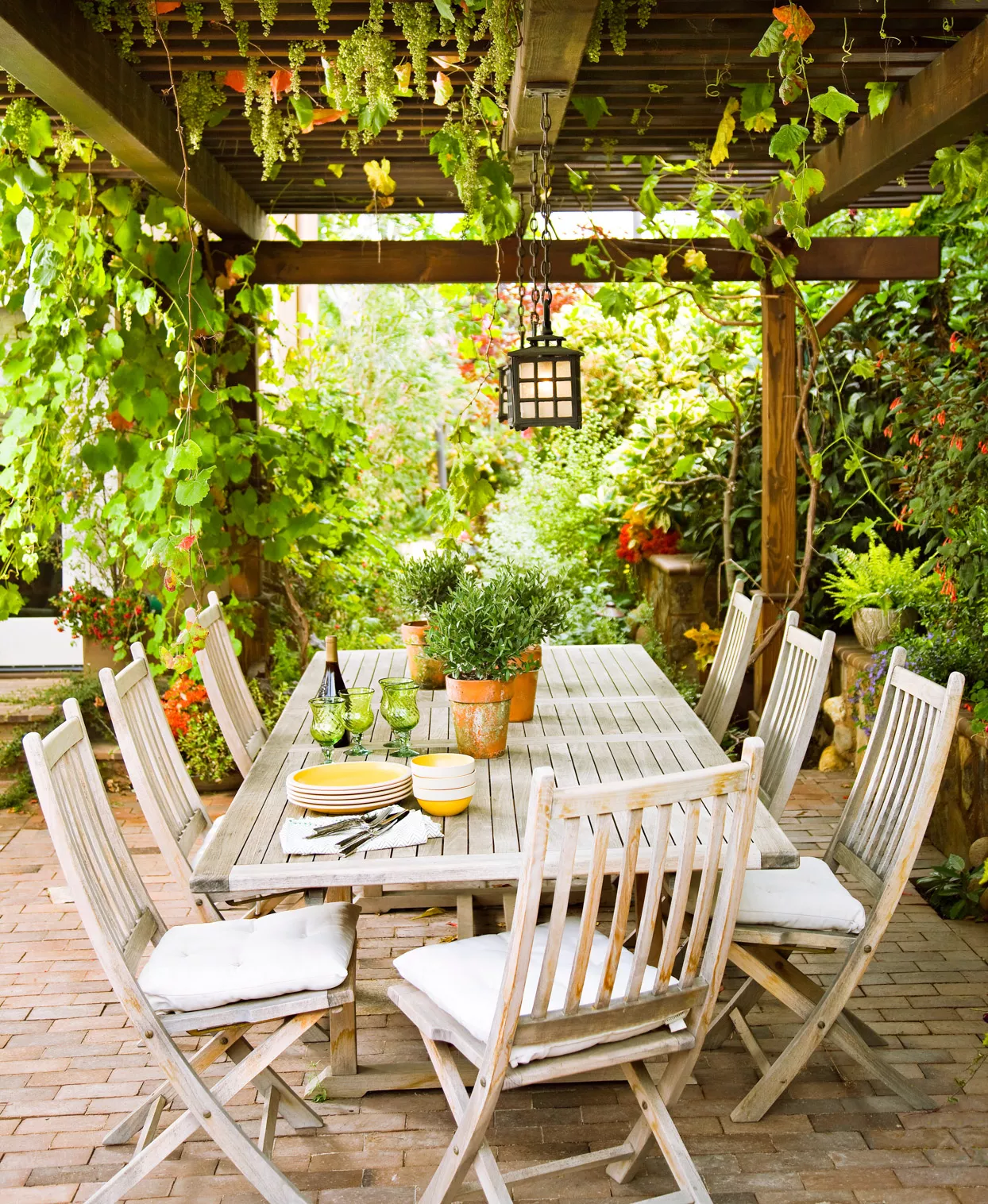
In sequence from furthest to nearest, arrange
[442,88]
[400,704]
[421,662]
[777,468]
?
[777,468]
[421,662]
[442,88]
[400,704]

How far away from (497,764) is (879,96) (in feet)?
6.92

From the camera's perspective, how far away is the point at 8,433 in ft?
14.1

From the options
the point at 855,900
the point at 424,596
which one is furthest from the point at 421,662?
the point at 855,900

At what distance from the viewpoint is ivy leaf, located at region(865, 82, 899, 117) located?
322 cm

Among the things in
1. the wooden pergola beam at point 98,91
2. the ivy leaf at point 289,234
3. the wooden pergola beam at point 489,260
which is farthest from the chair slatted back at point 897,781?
the ivy leaf at point 289,234

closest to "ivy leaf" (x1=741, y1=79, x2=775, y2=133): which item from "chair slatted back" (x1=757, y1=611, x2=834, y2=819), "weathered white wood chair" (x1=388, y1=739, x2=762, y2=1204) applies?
"chair slatted back" (x1=757, y1=611, x2=834, y2=819)

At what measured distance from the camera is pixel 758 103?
340 cm

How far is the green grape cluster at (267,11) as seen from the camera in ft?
9.36

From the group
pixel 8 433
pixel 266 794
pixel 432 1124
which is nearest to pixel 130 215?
pixel 8 433

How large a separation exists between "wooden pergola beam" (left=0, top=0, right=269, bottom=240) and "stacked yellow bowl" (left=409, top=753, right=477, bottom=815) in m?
1.80

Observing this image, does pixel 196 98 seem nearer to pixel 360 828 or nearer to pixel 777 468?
pixel 360 828

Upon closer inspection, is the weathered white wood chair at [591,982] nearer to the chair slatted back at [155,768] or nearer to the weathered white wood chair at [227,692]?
the chair slatted back at [155,768]

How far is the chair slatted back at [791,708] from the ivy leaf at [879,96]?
4.70 ft

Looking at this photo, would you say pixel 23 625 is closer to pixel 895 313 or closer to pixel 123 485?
pixel 123 485
